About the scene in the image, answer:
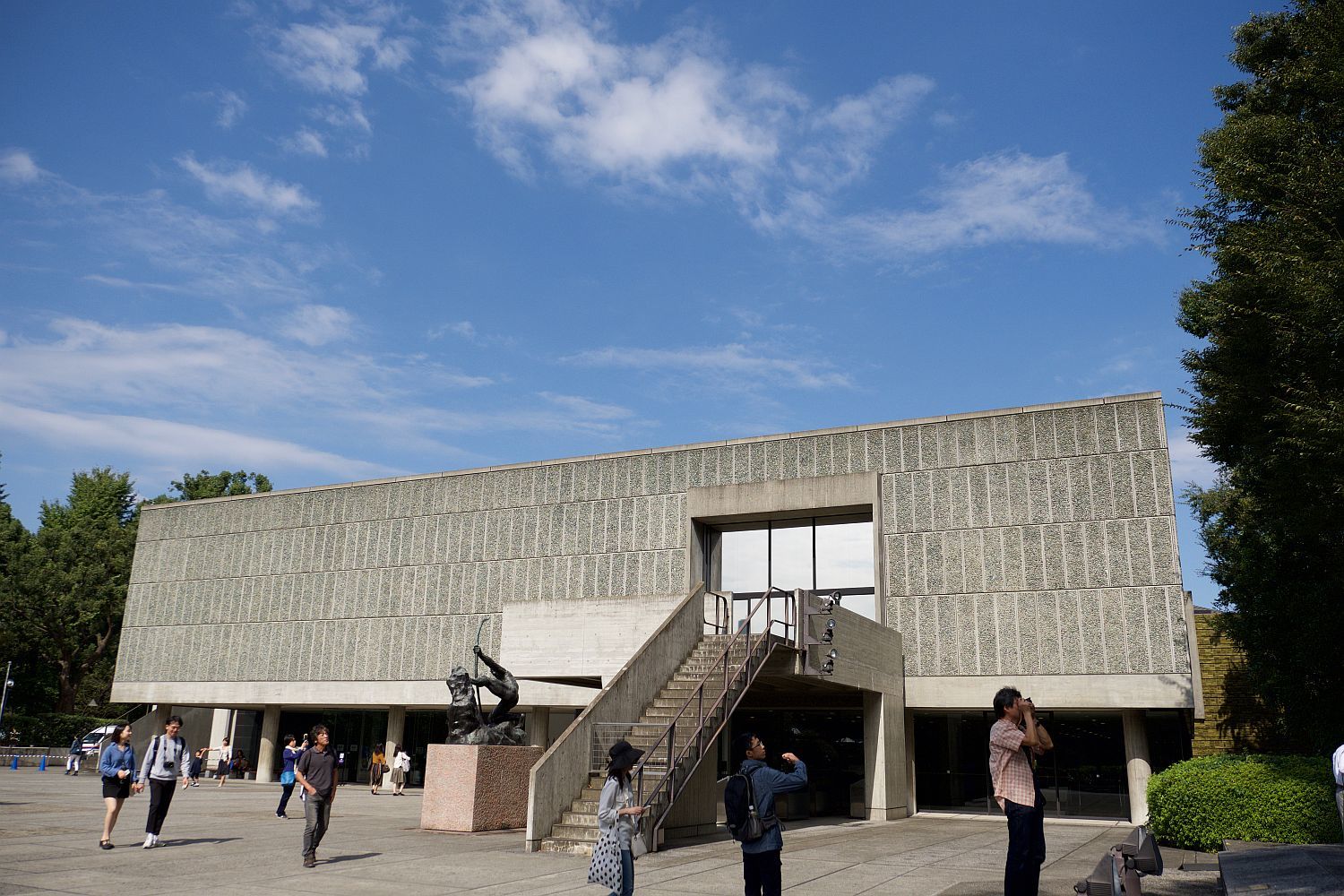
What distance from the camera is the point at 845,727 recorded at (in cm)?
2867

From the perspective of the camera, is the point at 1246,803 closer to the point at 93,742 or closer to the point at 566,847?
the point at 566,847

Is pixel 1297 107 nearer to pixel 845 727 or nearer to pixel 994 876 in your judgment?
pixel 994 876

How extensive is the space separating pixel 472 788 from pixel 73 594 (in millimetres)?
47474

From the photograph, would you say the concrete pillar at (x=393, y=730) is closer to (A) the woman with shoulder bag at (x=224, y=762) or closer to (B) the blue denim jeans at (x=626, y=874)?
(A) the woman with shoulder bag at (x=224, y=762)

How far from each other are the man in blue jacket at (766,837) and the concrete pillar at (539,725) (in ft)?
89.1

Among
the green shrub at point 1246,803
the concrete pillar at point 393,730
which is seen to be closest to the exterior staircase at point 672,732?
the green shrub at point 1246,803

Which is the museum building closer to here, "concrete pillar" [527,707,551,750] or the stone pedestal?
"concrete pillar" [527,707,551,750]

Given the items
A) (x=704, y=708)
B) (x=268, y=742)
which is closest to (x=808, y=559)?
(x=704, y=708)

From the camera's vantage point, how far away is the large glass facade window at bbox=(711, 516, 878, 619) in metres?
28.6

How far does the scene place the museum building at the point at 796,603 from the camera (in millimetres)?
21906

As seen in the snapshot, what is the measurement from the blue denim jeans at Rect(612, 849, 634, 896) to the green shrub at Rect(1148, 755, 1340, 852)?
1082 centimetres

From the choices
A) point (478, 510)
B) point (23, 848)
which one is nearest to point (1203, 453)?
point (23, 848)

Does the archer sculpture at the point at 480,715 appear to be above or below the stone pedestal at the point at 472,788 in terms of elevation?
above

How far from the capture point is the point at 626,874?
791cm
